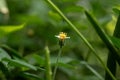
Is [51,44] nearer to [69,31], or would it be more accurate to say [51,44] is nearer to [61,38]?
[69,31]

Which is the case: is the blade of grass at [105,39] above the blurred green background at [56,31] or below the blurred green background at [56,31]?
above

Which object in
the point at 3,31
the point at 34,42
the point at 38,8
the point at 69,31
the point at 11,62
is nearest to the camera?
the point at 11,62

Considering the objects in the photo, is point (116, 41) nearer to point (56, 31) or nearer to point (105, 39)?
point (105, 39)

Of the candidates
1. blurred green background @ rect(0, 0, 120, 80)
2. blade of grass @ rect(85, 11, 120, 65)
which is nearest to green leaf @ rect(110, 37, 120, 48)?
blade of grass @ rect(85, 11, 120, 65)

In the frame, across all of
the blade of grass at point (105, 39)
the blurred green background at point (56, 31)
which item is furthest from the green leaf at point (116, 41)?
the blurred green background at point (56, 31)

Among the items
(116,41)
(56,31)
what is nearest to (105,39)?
(116,41)

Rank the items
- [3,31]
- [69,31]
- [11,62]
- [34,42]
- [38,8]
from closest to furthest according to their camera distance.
Result: [11,62], [3,31], [69,31], [34,42], [38,8]

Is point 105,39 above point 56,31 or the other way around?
above

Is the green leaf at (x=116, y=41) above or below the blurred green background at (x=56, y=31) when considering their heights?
above

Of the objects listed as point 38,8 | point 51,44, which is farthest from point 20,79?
point 38,8

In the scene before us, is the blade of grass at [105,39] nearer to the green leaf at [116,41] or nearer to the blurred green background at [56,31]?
the green leaf at [116,41]

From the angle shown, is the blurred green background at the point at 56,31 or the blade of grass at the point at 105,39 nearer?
the blade of grass at the point at 105,39
